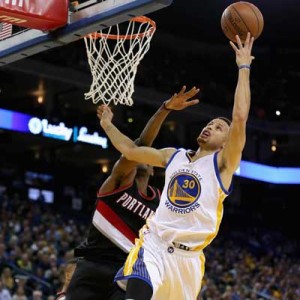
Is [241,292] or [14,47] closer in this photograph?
[14,47]

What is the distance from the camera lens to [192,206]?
16.0 feet

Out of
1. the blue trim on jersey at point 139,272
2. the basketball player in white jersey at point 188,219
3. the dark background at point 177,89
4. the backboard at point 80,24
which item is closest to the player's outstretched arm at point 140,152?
the basketball player in white jersey at point 188,219

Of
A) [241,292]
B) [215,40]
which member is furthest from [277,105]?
[241,292]

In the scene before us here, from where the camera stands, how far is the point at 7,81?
22.4m

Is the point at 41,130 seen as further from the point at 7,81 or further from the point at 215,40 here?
the point at 215,40

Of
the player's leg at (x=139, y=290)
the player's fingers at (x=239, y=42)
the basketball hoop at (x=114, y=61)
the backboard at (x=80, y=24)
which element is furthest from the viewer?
the basketball hoop at (x=114, y=61)

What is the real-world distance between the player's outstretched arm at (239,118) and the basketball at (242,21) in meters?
0.51

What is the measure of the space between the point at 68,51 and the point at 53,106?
1716 millimetres

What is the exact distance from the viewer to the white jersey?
4.86 metres

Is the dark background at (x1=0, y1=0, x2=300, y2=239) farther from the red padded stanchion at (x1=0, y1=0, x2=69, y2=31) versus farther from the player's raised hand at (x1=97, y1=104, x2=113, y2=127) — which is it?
the player's raised hand at (x1=97, y1=104, x2=113, y2=127)

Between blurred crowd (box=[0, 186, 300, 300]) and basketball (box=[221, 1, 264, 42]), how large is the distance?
7569 mm

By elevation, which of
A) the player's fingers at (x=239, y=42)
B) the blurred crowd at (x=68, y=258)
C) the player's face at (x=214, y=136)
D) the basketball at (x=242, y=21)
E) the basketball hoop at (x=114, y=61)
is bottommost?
the blurred crowd at (x=68, y=258)

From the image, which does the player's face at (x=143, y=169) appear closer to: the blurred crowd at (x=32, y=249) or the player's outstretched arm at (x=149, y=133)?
the player's outstretched arm at (x=149, y=133)

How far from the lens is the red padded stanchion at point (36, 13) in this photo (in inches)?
232
